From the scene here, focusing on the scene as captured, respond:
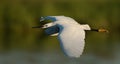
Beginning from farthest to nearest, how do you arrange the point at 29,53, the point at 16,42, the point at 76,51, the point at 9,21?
the point at 9,21 → the point at 16,42 → the point at 29,53 → the point at 76,51

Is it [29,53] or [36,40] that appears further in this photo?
[36,40]

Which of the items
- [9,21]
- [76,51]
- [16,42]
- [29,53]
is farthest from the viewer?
[9,21]

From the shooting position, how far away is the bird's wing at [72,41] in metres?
7.53

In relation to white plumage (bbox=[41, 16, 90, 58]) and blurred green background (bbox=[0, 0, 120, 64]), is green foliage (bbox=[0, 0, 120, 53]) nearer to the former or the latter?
blurred green background (bbox=[0, 0, 120, 64])

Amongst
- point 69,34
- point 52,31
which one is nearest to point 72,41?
point 69,34

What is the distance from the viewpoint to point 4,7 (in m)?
13.8

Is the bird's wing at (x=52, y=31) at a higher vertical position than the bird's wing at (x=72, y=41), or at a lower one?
lower

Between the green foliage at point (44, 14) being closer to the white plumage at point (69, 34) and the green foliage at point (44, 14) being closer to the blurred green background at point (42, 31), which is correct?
the blurred green background at point (42, 31)

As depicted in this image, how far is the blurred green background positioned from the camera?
458 inches

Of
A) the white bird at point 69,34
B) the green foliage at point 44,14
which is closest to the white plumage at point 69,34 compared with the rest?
the white bird at point 69,34

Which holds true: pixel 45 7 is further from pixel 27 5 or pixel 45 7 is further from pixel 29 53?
pixel 29 53

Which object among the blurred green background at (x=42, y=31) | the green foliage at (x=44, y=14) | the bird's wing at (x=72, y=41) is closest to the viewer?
the bird's wing at (x=72, y=41)

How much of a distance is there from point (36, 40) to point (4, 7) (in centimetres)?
126

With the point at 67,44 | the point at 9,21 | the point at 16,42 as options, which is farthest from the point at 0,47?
the point at 67,44
